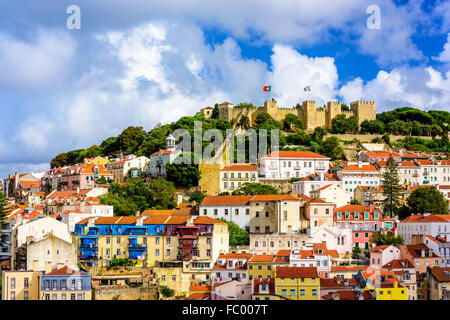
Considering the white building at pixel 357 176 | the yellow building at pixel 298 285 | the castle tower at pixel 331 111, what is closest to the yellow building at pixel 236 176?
the white building at pixel 357 176

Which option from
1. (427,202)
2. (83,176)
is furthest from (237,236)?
(83,176)

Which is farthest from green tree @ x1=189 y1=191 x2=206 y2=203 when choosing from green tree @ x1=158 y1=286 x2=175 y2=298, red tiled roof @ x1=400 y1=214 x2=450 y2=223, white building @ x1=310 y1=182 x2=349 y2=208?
red tiled roof @ x1=400 y1=214 x2=450 y2=223

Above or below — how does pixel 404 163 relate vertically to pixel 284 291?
above

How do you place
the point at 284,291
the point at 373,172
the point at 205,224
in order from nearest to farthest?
the point at 284,291 → the point at 205,224 → the point at 373,172

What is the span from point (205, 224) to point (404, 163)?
28.4 m

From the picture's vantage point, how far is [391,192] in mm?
54062

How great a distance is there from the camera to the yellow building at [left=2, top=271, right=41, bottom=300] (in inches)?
1364

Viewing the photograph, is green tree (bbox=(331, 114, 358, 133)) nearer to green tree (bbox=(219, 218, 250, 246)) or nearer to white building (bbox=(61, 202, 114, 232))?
green tree (bbox=(219, 218, 250, 246))

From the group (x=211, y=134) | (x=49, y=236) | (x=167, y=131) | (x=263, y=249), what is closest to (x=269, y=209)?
(x=263, y=249)

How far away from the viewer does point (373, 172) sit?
60.2 metres

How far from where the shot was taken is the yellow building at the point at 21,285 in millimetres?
34656

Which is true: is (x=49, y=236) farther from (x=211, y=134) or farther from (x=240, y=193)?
(x=211, y=134)

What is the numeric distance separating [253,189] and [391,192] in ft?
36.6

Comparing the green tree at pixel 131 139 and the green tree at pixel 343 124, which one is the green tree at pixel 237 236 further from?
the green tree at pixel 343 124
